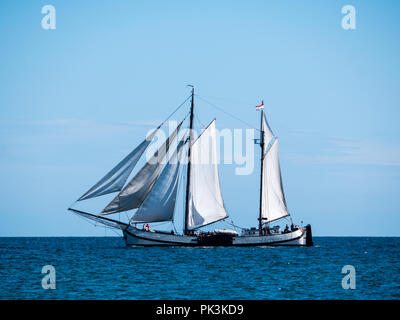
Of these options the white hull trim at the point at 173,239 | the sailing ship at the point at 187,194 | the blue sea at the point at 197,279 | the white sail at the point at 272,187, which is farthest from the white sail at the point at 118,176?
the white sail at the point at 272,187

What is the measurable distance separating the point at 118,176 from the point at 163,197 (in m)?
5.92

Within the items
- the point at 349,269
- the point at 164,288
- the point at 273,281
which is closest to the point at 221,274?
the point at 273,281

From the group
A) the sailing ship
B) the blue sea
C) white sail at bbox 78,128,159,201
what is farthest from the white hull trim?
the blue sea

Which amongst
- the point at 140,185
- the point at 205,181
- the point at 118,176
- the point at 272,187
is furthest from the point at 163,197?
the point at 272,187

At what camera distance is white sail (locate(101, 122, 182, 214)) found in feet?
201

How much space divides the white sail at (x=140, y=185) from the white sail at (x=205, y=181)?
3.84m

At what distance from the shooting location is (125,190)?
200ft

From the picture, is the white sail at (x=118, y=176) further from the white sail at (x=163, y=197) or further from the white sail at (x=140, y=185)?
the white sail at (x=163, y=197)

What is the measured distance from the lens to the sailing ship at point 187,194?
6109 centimetres

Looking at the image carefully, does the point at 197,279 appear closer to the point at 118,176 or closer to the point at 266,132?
the point at 118,176

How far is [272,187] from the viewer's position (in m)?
72.1
